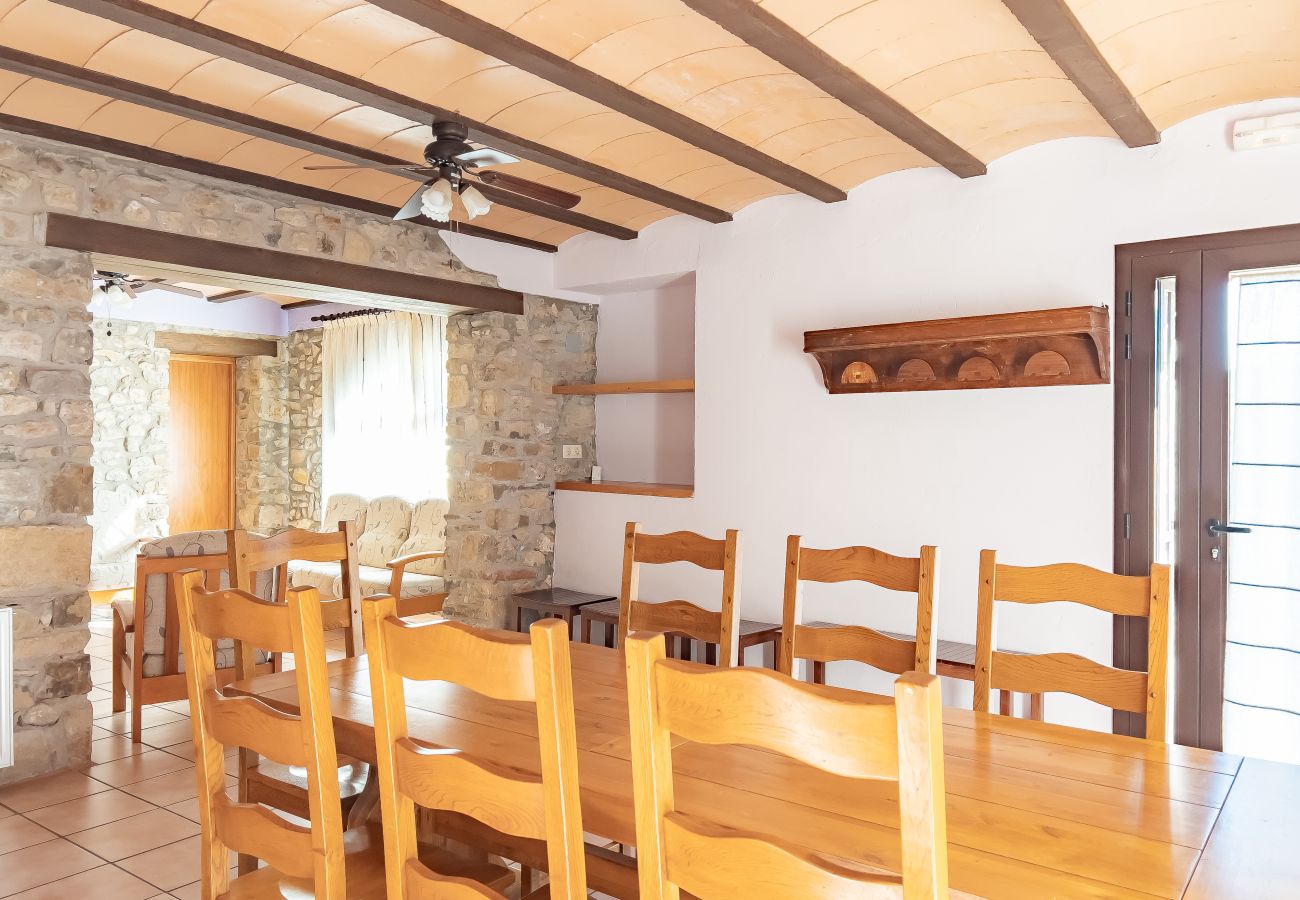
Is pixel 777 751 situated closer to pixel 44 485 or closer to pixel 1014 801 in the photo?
pixel 1014 801

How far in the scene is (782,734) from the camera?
116 centimetres

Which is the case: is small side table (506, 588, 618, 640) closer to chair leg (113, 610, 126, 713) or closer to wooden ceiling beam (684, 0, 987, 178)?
chair leg (113, 610, 126, 713)

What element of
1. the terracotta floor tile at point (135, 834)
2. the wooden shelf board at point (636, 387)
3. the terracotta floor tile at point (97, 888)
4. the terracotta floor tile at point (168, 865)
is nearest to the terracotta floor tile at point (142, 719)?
the terracotta floor tile at point (135, 834)

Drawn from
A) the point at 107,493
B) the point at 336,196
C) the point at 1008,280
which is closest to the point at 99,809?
the point at 336,196

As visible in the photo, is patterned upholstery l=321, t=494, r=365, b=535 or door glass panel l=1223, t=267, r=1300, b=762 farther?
patterned upholstery l=321, t=494, r=365, b=535

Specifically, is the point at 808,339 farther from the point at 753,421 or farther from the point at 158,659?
the point at 158,659

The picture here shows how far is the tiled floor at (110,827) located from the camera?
2830 mm

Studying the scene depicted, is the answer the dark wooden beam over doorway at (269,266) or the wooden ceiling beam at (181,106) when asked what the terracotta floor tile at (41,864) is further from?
the wooden ceiling beam at (181,106)

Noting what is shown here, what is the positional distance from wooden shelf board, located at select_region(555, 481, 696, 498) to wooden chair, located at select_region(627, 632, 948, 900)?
3588 mm

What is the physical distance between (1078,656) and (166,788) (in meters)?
3.29

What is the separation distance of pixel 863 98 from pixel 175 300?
6.66 metres

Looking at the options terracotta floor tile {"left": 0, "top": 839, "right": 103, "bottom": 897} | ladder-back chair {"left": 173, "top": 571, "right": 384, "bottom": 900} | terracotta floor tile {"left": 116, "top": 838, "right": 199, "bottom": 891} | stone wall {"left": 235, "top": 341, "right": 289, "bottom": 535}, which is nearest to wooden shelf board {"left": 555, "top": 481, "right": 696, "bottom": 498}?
terracotta floor tile {"left": 116, "top": 838, "right": 199, "bottom": 891}

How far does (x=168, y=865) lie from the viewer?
117 inches

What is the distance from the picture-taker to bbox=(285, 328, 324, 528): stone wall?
26.7 ft
